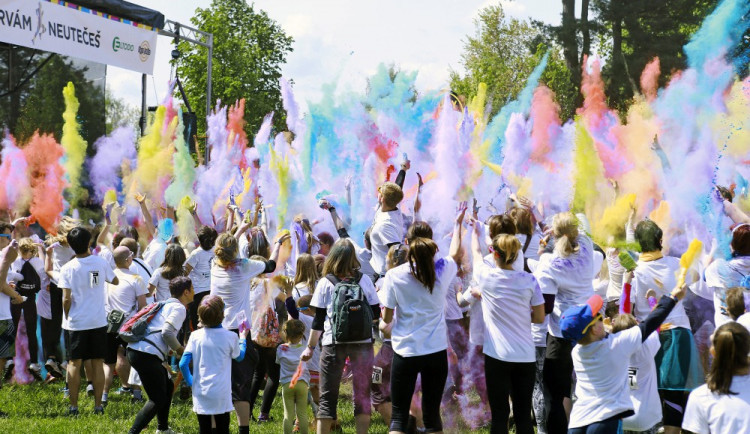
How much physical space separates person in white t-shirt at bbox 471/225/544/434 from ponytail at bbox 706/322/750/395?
1.40 meters

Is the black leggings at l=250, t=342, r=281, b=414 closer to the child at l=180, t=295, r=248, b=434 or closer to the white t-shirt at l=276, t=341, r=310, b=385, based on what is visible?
the white t-shirt at l=276, t=341, r=310, b=385

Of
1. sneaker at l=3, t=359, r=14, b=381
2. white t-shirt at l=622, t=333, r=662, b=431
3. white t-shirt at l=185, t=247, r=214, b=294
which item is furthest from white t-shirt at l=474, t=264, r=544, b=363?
sneaker at l=3, t=359, r=14, b=381

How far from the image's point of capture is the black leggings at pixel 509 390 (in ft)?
16.4

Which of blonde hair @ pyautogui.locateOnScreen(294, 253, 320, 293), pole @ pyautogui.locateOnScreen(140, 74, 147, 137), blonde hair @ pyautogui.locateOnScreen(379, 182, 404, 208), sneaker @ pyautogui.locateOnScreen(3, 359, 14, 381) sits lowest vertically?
sneaker @ pyautogui.locateOnScreen(3, 359, 14, 381)

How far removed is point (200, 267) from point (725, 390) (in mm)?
5185

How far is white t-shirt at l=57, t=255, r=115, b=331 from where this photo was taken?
7.01 metres

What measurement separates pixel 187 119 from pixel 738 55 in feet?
38.0

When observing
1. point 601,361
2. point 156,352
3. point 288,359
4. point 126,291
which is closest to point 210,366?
point 156,352

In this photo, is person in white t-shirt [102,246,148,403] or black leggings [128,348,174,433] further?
person in white t-shirt [102,246,148,403]

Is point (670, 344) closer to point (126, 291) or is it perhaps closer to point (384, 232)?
point (384, 232)

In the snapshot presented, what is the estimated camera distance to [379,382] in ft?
19.3

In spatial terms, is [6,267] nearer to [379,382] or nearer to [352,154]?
[379,382]

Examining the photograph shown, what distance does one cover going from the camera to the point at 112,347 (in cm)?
780

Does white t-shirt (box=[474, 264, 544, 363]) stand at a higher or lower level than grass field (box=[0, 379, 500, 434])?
higher
